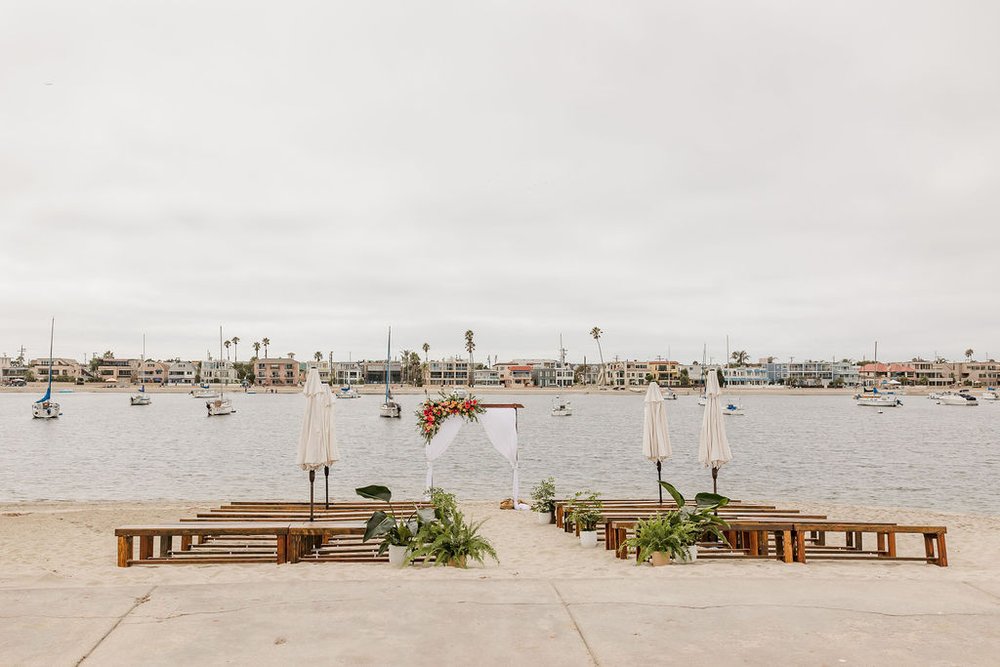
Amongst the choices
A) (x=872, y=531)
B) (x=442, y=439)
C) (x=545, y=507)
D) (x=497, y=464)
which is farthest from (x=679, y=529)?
(x=497, y=464)

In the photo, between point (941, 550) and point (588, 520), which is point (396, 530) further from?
point (941, 550)

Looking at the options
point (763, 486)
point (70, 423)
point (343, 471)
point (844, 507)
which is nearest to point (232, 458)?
point (343, 471)

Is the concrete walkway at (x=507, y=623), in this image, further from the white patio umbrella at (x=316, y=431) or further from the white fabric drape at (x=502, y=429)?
the white fabric drape at (x=502, y=429)

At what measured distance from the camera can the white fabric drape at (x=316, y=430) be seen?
1384cm

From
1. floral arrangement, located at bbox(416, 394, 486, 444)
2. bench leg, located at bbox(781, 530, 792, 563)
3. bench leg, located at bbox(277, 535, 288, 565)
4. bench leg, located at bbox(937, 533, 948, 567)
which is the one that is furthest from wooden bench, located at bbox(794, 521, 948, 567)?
bench leg, located at bbox(277, 535, 288, 565)

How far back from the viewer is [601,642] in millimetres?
5934

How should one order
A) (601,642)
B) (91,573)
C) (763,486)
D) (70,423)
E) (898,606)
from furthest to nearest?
(70,423) → (763,486) → (91,573) → (898,606) → (601,642)

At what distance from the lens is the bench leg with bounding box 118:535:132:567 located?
10.2m

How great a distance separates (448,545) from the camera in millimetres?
10250

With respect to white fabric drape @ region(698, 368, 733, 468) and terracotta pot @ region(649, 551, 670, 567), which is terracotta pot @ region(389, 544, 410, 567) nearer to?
terracotta pot @ region(649, 551, 670, 567)

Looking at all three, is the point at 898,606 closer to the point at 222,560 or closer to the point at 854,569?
the point at 854,569

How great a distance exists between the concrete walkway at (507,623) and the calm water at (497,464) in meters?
20.8

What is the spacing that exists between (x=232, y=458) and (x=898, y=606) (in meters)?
44.9

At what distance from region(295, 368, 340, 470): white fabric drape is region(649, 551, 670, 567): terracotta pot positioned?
23.4 feet
